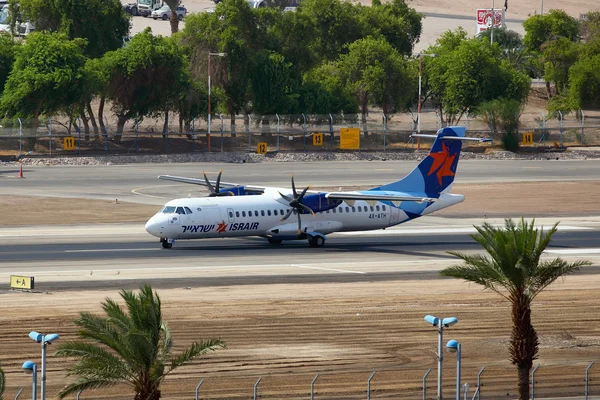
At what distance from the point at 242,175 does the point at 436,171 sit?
98.0 feet

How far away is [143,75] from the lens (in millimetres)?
97312

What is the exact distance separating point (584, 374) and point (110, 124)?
87931mm

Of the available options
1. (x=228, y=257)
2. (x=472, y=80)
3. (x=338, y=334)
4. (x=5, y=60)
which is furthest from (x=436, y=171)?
(x=5, y=60)

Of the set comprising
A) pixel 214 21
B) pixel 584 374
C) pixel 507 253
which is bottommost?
pixel 584 374

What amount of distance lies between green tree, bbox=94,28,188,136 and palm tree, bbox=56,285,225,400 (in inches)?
2939

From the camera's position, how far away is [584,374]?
31.6 metres

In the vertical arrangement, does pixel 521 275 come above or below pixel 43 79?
below

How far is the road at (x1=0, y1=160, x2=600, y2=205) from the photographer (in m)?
74.9

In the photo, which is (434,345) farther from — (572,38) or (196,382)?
(572,38)

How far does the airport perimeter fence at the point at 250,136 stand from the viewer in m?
93.1

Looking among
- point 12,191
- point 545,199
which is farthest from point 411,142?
point 12,191

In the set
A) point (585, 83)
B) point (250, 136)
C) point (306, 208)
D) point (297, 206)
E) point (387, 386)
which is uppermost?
point (585, 83)

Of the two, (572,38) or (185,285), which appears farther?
(572,38)

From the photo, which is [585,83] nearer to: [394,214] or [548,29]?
[548,29]
